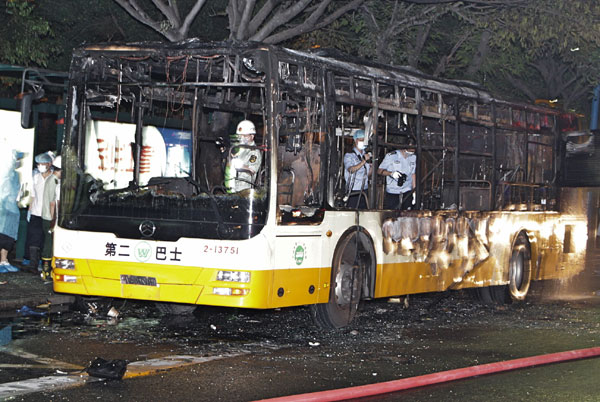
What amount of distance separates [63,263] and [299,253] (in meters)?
2.59

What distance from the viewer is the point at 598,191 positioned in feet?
59.2

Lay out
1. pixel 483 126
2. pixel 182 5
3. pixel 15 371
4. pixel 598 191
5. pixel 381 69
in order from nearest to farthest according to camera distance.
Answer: pixel 15 371 → pixel 381 69 → pixel 483 126 → pixel 598 191 → pixel 182 5

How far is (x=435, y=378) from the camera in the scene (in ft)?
28.2

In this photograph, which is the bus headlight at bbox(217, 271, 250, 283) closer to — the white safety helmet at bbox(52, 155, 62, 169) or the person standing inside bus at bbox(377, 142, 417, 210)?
the person standing inside bus at bbox(377, 142, 417, 210)

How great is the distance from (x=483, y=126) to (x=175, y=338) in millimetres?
6305

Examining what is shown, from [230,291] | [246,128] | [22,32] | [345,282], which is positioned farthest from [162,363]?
[22,32]

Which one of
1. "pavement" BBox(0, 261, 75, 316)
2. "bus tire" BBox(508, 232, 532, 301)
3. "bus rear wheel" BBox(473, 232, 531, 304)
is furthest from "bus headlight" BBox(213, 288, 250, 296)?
"bus tire" BBox(508, 232, 532, 301)

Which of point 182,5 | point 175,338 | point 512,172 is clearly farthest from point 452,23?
point 175,338

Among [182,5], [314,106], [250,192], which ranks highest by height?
[182,5]

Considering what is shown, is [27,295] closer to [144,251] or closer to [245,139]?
[144,251]

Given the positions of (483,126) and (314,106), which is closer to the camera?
(314,106)

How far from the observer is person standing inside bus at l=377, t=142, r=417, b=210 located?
41.6ft

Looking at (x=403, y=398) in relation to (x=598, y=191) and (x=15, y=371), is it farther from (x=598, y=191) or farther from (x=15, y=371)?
(x=598, y=191)

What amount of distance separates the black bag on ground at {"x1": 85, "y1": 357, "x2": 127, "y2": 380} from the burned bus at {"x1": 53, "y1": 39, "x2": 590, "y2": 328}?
1.98 meters
